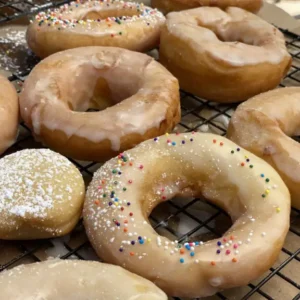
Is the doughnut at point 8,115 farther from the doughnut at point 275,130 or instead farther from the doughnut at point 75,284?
the doughnut at point 275,130

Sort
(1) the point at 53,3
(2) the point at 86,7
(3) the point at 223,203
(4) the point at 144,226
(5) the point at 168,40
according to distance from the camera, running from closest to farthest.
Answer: (4) the point at 144,226 < (3) the point at 223,203 < (5) the point at 168,40 < (2) the point at 86,7 < (1) the point at 53,3

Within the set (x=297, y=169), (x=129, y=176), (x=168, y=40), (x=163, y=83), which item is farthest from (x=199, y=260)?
(x=168, y=40)

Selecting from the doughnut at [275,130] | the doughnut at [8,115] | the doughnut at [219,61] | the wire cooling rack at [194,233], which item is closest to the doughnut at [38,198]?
the wire cooling rack at [194,233]

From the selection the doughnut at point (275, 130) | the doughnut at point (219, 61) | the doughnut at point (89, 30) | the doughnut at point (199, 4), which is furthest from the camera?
the doughnut at point (199, 4)

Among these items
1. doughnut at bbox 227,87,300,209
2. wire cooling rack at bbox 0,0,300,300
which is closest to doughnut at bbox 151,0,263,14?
wire cooling rack at bbox 0,0,300,300

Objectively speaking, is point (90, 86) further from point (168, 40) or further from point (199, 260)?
point (199, 260)
